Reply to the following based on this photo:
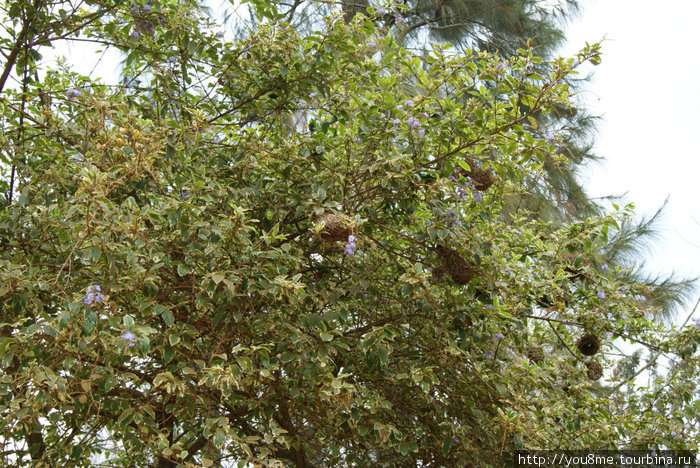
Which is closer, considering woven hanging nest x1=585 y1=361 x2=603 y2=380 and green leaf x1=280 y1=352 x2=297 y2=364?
green leaf x1=280 y1=352 x2=297 y2=364

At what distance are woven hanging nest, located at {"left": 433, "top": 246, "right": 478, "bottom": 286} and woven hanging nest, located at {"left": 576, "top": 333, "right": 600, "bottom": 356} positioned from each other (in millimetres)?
1155

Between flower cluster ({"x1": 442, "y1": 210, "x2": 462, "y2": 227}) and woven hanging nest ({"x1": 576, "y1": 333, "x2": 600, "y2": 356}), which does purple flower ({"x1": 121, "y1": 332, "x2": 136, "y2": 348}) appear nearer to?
flower cluster ({"x1": 442, "y1": 210, "x2": 462, "y2": 227})

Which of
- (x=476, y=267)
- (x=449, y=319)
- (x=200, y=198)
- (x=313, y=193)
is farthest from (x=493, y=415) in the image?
(x=200, y=198)

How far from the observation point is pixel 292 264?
2689 millimetres

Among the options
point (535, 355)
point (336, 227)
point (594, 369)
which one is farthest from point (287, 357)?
point (594, 369)

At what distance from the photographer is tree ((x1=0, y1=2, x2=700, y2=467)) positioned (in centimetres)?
246

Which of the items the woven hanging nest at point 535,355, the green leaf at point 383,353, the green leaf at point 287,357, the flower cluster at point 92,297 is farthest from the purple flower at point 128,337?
the woven hanging nest at point 535,355

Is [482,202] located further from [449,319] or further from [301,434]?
[301,434]

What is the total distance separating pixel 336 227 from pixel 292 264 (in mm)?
345

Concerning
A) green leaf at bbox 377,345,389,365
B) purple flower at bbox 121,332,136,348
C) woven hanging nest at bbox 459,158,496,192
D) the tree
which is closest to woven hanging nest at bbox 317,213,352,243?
the tree

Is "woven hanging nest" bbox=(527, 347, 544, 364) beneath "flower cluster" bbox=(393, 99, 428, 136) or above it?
beneath

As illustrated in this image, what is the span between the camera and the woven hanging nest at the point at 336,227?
→ 2426 mm

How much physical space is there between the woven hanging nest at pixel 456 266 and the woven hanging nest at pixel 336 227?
20.3 inches

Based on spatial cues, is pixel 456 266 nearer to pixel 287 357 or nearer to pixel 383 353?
pixel 383 353
